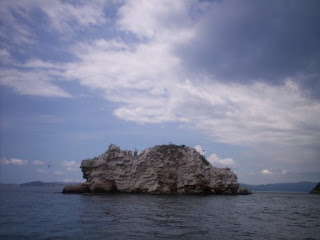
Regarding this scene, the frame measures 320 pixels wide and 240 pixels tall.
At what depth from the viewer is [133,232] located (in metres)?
15.7

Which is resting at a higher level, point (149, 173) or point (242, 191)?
point (149, 173)

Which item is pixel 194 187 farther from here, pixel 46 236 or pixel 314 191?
pixel 314 191

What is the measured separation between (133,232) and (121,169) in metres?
41.5

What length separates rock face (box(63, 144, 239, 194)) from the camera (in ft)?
183

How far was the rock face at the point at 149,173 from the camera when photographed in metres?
55.9

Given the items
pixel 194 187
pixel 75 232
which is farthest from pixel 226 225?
pixel 194 187

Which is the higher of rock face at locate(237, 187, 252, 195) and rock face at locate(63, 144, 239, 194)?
rock face at locate(63, 144, 239, 194)

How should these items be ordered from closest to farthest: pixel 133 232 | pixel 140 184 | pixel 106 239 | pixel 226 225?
pixel 106 239 < pixel 133 232 < pixel 226 225 < pixel 140 184

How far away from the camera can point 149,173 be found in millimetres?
56156

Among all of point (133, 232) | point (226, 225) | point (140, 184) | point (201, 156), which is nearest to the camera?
point (133, 232)

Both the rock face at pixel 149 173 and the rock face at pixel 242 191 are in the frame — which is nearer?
the rock face at pixel 149 173

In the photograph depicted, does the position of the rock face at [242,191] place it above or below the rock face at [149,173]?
below

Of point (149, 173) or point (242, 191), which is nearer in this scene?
point (149, 173)

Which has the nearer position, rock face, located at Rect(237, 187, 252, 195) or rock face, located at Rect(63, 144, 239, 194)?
rock face, located at Rect(63, 144, 239, 194)
